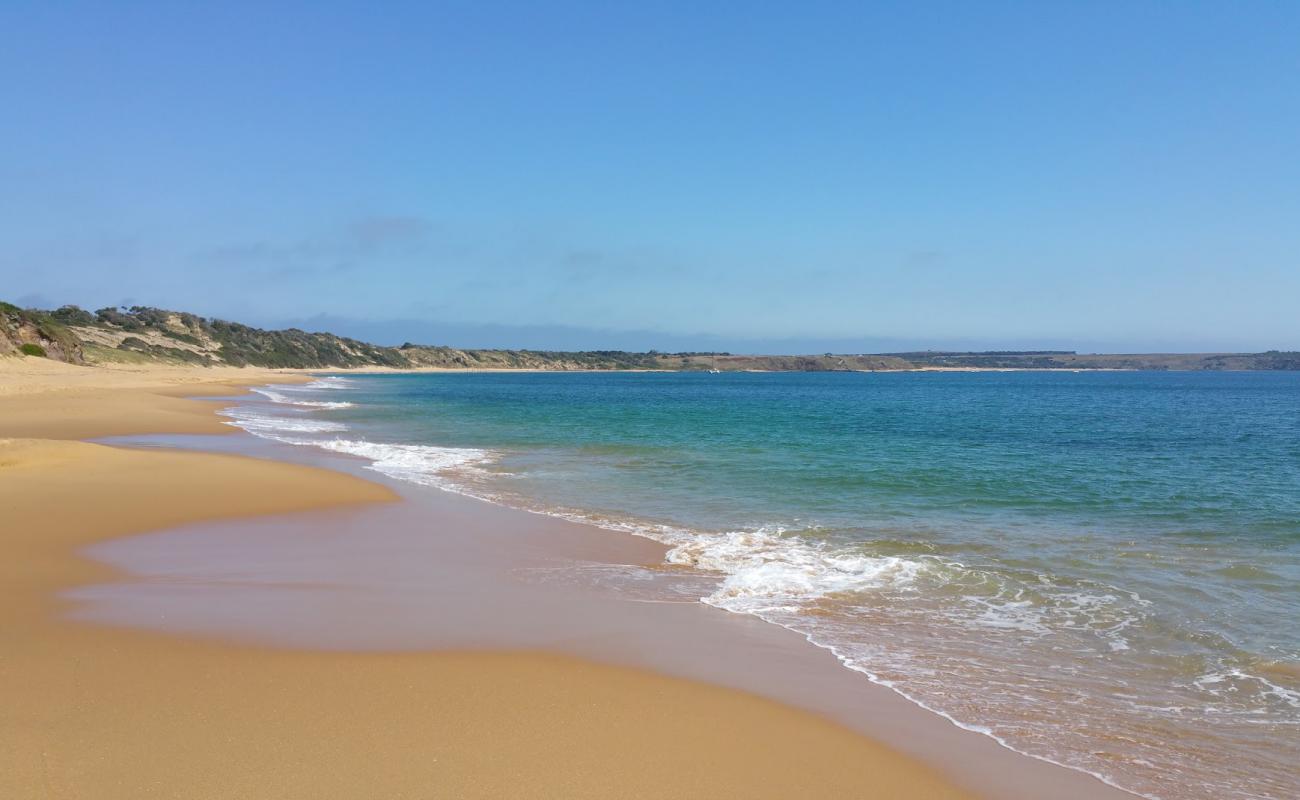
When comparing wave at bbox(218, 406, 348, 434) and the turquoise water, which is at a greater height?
wave at bbox(218, 406, 348, 434)

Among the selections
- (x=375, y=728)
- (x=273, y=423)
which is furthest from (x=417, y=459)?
(x=375, y=728)

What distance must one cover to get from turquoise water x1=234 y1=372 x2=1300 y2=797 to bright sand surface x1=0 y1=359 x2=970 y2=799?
5.27 feet

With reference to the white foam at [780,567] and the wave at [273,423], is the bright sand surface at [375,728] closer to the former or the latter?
the white foam at [780,567]

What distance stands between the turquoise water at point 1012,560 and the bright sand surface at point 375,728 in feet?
5.27

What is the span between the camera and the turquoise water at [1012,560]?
5.64 metres

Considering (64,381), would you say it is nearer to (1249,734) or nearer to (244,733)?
(244,733)

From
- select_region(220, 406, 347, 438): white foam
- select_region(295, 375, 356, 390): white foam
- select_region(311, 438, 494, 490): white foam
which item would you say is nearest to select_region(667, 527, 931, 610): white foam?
select_region(311, 438, 494, 490): white foam

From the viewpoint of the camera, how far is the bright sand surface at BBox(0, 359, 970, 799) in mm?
4066

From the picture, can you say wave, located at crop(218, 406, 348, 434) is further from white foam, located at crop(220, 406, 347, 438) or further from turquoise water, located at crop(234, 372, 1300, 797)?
turquoise water, located at crop(234, 372, 1300, 797)

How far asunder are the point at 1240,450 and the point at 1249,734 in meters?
26.2

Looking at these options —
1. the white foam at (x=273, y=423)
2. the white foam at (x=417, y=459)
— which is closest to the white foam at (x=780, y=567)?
the white foam at (x=417, y=459)

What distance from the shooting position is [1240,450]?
26.8 m

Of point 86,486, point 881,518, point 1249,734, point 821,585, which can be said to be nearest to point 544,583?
point 821,585

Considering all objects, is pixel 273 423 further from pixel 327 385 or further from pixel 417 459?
pixel 327 385
